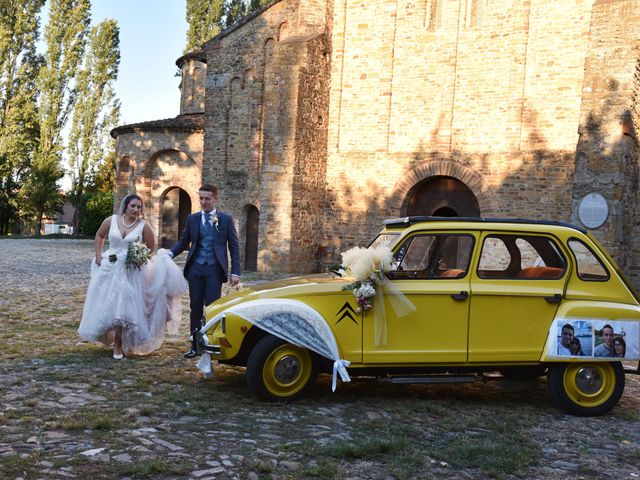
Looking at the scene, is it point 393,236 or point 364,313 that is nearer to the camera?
point 364,313

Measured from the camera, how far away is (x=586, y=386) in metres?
5.82

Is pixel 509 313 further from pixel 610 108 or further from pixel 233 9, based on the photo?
pixel 233 9

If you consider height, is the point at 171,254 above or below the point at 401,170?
below

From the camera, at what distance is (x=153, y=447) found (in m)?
4.22

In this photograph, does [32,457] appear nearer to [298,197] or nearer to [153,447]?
[153,447]

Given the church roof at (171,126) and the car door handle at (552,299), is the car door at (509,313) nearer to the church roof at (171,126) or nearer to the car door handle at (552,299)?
the car door handle at (552,299)

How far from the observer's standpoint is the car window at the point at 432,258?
18.9ft

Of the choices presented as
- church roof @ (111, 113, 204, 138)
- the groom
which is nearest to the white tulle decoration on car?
the groom

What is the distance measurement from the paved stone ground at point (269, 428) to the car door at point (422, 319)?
514 millimetres

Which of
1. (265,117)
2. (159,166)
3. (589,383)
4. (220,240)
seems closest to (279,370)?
(220,240)

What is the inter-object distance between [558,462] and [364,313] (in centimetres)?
195

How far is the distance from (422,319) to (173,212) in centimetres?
2538

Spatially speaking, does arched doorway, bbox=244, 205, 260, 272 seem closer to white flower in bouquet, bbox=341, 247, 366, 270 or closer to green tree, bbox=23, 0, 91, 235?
white flower in bouquet, bbox=341, 247, 366, 270

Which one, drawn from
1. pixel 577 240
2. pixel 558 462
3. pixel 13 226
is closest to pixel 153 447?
pixel 558 462
